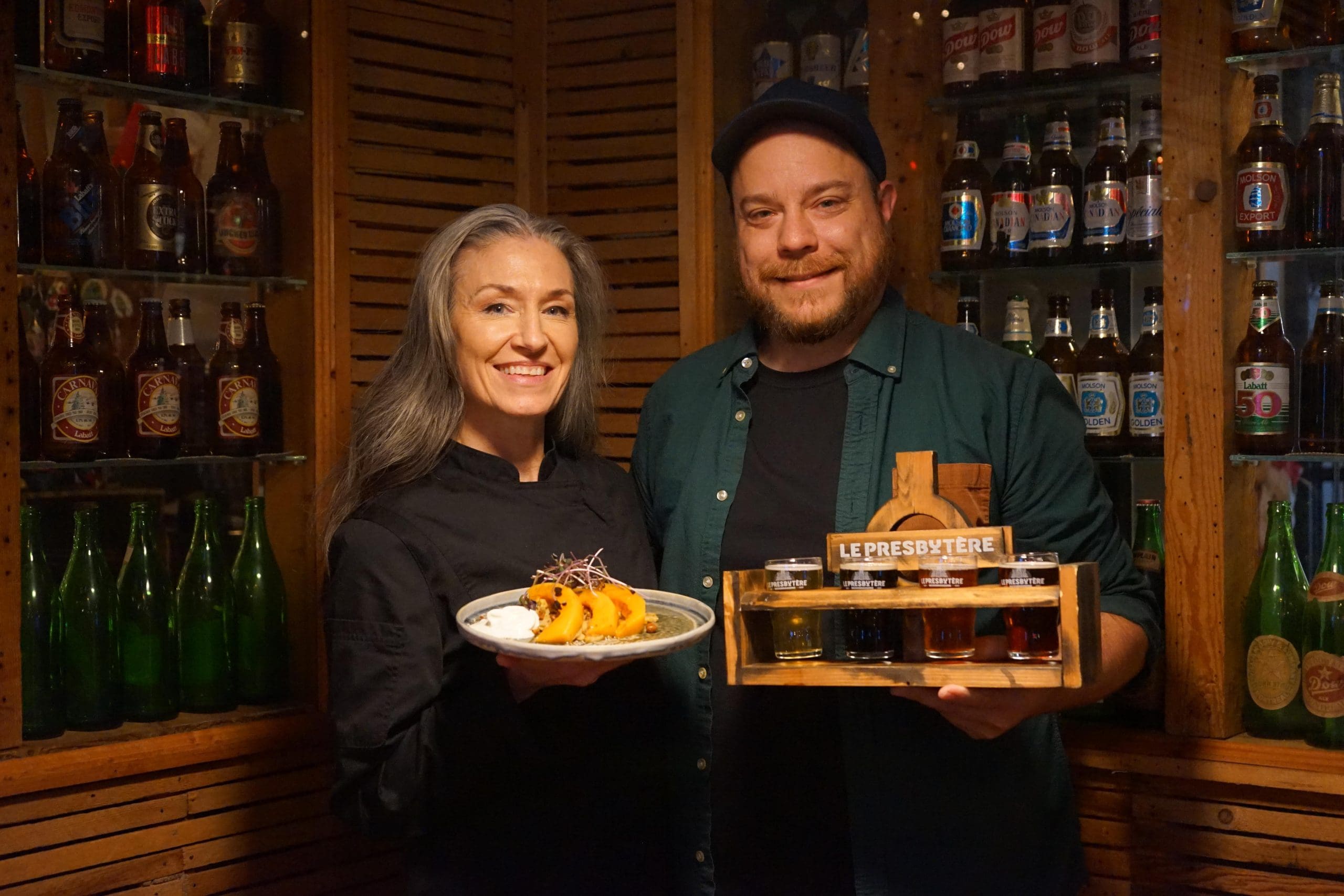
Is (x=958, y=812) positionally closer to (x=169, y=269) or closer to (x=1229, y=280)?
(x=1229, y=280)

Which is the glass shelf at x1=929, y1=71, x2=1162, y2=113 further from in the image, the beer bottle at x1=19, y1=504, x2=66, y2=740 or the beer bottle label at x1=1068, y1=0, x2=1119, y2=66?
the beer bottle at x1=19, y1=504, x2=66, y2=740

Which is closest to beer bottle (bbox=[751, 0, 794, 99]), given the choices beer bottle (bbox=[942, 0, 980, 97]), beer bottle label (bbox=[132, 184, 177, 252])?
beer bottle (bbox=[942, 0, 980, 97])

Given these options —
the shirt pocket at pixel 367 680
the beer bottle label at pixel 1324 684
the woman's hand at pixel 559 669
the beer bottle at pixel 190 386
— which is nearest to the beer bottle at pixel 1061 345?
the beer bottle label at pixel 1324 684

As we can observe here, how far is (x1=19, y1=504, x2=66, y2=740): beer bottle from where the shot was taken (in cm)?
267

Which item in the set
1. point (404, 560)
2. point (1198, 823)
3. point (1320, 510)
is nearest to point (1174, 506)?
point (1320, 510)

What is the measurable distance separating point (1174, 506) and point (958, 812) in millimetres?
1084

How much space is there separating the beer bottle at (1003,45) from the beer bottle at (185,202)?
189 cm

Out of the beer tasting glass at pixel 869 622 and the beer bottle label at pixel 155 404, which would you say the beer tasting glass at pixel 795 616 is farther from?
the beer bottle label at pixel 155 404

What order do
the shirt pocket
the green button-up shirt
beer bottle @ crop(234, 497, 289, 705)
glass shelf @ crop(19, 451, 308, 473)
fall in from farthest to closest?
beer bottle @ crop(234, 497, 289, 705)
glass shelf @ crop(19, 451, 308, 473)
the green button-up shirt
the shirt pocket

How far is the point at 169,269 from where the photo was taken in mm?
2951

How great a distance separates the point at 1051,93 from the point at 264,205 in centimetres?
191

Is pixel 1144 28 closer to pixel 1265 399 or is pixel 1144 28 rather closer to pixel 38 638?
pixel 1265 399

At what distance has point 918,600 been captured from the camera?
5.19 ft

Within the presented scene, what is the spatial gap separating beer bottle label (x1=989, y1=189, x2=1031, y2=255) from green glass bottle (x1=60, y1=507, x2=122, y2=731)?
7.20 feet
